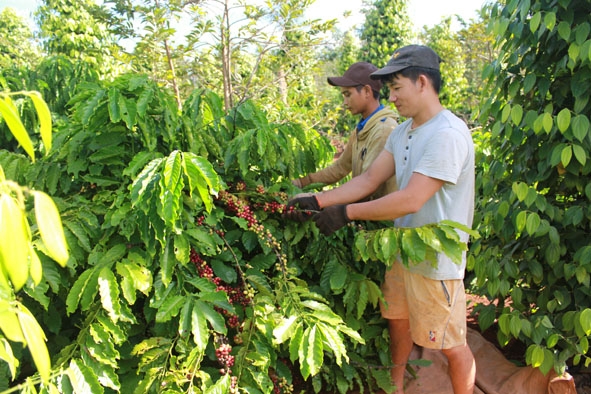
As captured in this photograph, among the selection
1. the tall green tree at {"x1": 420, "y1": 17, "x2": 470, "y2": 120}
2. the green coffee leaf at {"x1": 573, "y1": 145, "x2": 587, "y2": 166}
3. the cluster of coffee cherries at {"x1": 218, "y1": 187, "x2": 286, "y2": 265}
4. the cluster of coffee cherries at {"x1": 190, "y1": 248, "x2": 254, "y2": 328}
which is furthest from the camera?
the tall green tree at {"x1": 420, "y1": 17, "x2": 470, "y2": 120}

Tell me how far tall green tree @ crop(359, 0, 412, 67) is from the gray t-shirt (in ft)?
28.0

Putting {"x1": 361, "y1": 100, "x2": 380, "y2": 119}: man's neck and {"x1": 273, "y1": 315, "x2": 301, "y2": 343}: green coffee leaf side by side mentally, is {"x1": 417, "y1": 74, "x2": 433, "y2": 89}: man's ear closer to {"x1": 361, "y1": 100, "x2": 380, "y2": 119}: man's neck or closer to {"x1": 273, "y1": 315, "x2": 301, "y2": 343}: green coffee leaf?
{"x1": 361, "y1": 100, "x2": 380, "y2": 119}: man's neck

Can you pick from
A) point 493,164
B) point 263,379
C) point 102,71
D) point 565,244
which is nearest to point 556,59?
point 493,164

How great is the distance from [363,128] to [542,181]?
97 cm

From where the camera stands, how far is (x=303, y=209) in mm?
2223

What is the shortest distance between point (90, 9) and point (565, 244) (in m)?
4.82

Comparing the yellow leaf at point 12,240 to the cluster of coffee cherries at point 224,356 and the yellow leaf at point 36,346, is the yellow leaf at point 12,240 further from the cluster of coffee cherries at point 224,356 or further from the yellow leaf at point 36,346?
the cluster of coffee cherries at point 224,356

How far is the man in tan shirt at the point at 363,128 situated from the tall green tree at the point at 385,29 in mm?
7795

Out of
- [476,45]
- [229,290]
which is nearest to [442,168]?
[229,290]

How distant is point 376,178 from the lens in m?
2.37

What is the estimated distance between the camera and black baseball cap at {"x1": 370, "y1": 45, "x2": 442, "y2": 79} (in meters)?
2.08

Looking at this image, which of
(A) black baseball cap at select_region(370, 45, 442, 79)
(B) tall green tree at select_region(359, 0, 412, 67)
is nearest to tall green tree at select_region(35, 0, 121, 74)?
(A) black baseball cap at select_region(370, 45, 442, 79)

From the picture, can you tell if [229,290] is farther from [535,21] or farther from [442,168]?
[535,21]

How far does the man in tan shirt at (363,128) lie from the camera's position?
2605 millimetres
